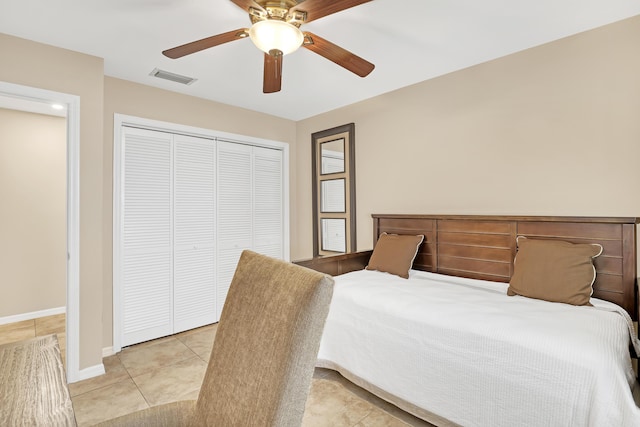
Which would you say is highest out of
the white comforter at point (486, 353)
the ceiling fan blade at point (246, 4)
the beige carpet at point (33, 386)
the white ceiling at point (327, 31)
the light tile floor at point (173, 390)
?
the white ceiling at point (327, 31)

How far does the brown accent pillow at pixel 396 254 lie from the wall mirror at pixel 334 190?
68 cm

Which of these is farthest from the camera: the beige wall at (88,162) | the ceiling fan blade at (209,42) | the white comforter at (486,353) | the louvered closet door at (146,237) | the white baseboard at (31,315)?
the white baseboard at (31,315)

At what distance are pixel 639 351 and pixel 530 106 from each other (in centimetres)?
172

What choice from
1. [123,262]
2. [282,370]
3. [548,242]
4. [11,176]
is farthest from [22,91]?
[548,242]

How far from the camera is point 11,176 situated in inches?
145

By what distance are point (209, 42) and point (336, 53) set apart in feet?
2.41

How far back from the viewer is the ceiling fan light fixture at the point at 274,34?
5.43 feet

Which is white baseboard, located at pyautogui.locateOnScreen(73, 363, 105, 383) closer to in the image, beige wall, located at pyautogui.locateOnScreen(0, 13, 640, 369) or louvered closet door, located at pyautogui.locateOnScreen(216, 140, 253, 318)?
beige wall, located at pyautogui.locateOnScreen(0, 13, 640, 369)

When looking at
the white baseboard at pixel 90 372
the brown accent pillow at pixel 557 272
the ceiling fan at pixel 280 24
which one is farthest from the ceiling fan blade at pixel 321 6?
the white baseboard at pixel 90 372

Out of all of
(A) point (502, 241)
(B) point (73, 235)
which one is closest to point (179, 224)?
(B) point (73, 235)

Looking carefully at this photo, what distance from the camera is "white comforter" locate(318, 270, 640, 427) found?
4.44 ft

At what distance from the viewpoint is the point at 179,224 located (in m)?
3.34

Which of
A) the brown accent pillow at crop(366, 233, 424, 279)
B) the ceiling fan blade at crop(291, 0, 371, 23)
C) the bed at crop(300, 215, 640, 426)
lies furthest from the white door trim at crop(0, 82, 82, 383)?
the brown accent pillow at crop(366, 233, 424, 279)

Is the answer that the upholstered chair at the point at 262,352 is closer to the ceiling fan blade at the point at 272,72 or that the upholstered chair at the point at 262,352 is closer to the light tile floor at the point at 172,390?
the light tile floor at the point at 172,390
